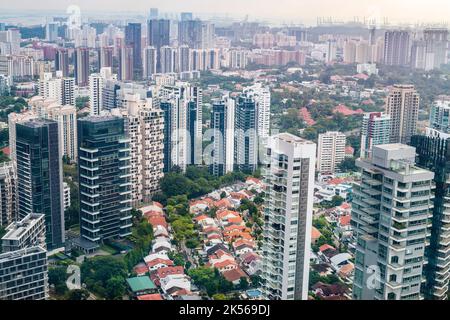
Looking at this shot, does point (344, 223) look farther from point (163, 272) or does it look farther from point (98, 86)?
point (98, 86)

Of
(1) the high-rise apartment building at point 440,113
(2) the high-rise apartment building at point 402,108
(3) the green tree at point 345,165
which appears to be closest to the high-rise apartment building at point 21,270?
(3) the green tree at point 345,165

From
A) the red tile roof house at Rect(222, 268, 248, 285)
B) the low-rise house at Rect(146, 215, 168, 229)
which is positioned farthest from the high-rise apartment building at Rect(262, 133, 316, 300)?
the low-rise house at Rect(146, 215, 168, 229)

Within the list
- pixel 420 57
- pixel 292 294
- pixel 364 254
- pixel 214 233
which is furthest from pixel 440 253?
pixel 420 57

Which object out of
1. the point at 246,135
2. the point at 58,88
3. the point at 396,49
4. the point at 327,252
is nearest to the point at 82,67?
the point at 58,88

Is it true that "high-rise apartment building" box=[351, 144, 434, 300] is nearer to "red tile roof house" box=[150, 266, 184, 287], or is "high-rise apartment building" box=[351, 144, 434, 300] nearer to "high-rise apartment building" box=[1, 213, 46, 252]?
"red tile roof house" box=[150, 266, 184, 287]

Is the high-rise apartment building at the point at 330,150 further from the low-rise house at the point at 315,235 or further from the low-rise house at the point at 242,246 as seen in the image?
the low-rise house at the point at 315,235

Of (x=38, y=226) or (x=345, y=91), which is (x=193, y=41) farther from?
(x=38, y=226)
